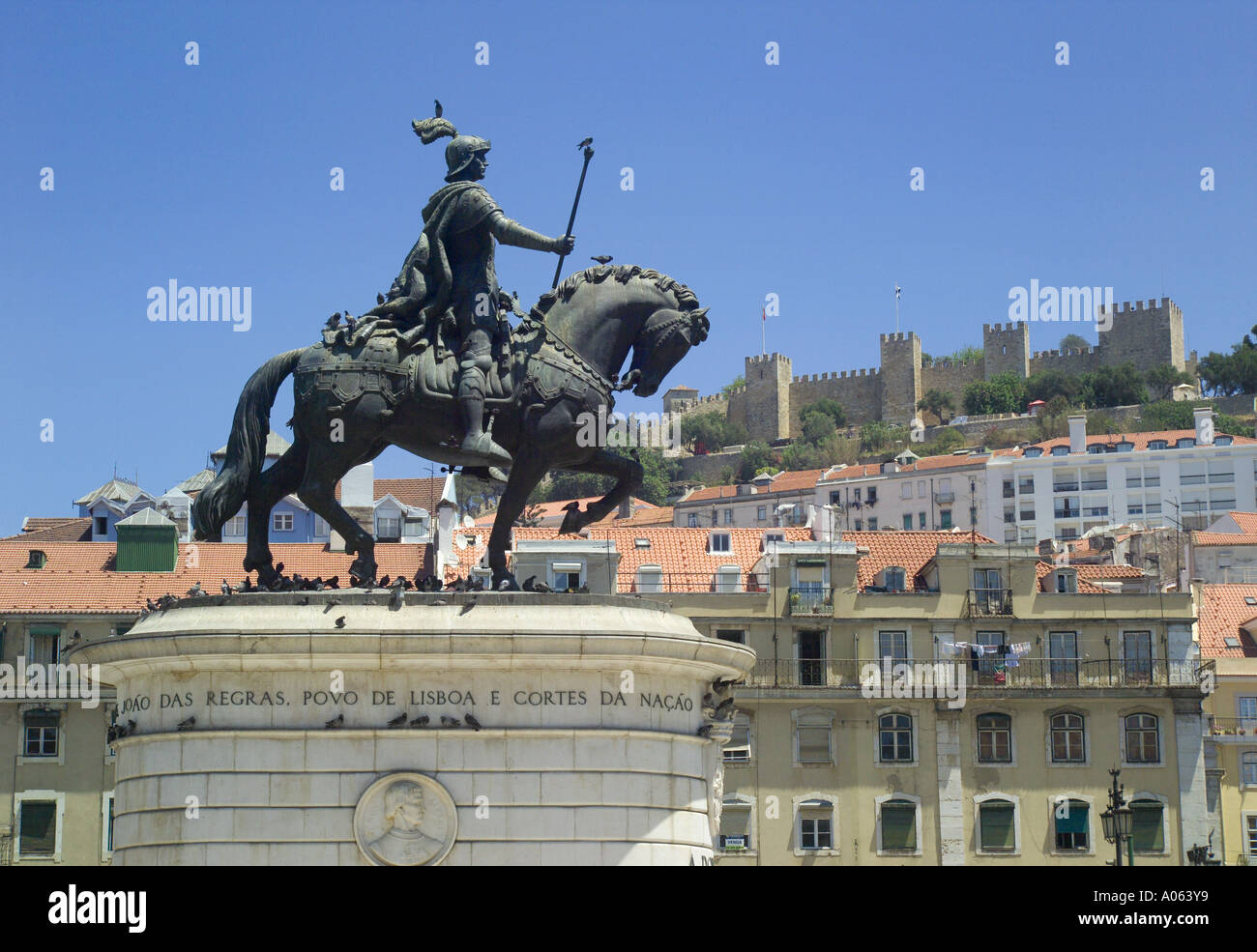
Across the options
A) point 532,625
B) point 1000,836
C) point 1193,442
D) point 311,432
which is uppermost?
point 1193,442

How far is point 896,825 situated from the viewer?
48.8 meters

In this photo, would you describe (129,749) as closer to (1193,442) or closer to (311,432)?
(311,432)

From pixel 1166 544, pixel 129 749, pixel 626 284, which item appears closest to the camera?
pixel 129 749

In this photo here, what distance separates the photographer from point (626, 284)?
18.8 metres

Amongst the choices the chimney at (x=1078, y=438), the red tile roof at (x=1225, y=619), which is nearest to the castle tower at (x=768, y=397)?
the chimney at (x=1078, y=438)

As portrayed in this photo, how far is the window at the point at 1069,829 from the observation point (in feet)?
161

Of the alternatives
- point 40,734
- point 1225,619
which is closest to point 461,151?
point 40,734

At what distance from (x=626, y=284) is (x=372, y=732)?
502 cm

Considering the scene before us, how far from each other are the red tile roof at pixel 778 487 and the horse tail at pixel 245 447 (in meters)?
109

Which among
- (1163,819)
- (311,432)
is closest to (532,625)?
(311,432)

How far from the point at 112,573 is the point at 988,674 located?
21.4 m

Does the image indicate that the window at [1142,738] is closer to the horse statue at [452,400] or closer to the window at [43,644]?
the window at [43,644]

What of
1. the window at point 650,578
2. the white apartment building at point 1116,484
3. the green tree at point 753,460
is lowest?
the window at point 650,578

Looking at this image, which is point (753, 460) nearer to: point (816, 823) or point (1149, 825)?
point (1149, 825)
